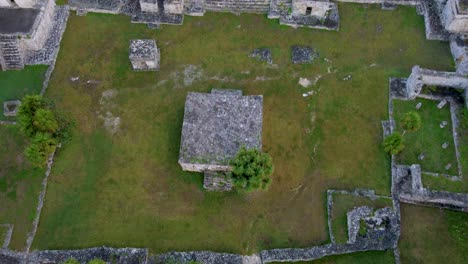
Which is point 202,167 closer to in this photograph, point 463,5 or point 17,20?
point 17,20

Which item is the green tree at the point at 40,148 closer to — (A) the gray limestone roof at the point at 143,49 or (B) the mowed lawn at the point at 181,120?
(B) the mowed lawn at the point at 181,120

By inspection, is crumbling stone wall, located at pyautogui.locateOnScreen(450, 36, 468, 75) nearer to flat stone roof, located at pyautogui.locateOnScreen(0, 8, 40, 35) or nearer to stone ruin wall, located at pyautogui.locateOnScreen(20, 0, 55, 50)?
stone ruin wall, located at pyautogui.locateOnScreen(20, 0, 55, 50)

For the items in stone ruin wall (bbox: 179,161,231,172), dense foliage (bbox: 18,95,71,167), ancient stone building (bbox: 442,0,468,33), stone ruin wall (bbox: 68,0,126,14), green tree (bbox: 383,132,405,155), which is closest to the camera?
dense foliage (bbox: 18,95,71,167)

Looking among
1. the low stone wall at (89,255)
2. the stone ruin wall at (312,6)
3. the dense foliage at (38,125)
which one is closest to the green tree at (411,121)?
the stone ruin wall at (312,6)

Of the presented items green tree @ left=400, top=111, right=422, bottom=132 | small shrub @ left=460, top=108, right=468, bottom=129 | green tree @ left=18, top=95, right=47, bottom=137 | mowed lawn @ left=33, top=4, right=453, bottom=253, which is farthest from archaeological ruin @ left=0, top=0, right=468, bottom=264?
green tree @ left=18, top=95, right=47, bottom=137

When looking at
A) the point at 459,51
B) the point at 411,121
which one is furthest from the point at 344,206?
the point at 459,51

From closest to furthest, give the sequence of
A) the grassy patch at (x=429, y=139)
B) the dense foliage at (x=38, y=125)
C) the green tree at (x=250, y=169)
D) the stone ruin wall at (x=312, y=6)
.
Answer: the green tree at (x=250, y=169) < the dense foliage at (x=38, y=125) < the grassy patch at (x=429, y=139) < the stone ruin wall at (x=312, y=6)
